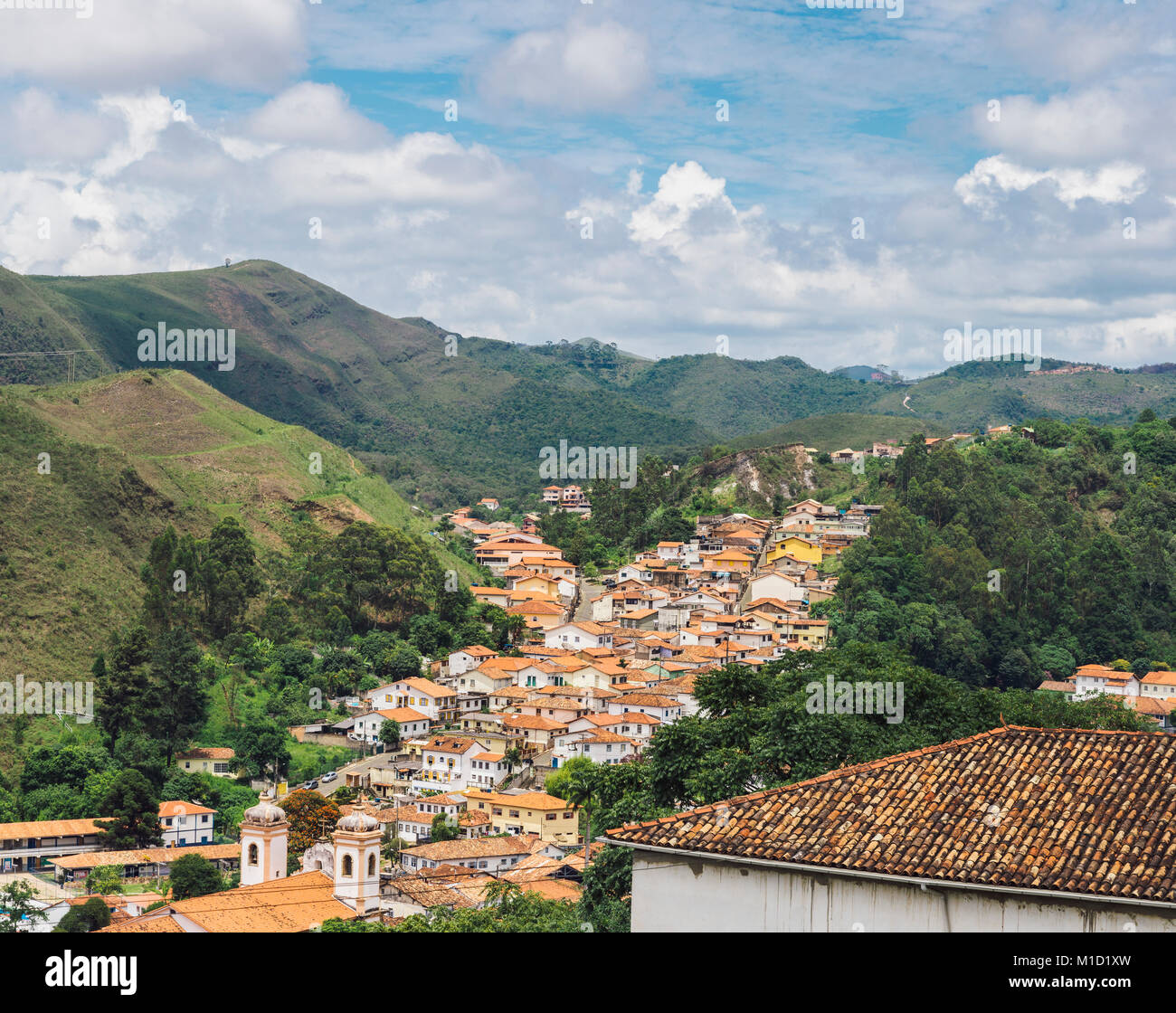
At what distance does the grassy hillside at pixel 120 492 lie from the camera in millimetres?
45375

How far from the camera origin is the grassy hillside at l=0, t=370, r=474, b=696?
45.4 metres

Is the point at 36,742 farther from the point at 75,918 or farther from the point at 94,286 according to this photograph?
the point at 94,286

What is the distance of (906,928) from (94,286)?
14362 cm

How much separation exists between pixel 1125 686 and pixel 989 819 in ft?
155

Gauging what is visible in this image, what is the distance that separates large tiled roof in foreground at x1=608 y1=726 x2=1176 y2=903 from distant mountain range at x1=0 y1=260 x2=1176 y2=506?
294ft

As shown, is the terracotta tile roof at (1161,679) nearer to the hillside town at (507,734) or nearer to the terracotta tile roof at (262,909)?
the hillside town at (507,734)

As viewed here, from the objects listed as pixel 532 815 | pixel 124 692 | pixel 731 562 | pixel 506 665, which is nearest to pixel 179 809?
pixel 124 692

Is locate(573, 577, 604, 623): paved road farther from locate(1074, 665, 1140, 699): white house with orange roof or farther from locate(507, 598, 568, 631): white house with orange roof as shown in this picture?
locate(1074, 665, 1140, 699): white house with orange roof

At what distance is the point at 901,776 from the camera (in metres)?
10.2

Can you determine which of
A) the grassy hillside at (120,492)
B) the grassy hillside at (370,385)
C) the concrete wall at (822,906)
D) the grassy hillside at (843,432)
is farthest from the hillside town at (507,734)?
the grassy hillside at (370,385)

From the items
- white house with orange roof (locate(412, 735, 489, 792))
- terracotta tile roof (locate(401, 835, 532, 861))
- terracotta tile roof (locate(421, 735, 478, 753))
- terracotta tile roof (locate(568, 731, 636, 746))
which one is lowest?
terracotta tile roof (locate(401, 835, 532, 861))

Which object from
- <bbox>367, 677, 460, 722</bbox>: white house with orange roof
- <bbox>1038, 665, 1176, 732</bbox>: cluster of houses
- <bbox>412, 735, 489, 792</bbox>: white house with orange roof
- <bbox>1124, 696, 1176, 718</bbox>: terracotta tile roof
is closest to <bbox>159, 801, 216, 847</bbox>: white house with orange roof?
<bbox>412, 735, 489, 792</bbox>: white house with orange roof

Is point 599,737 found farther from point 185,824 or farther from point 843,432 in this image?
point 843,432
